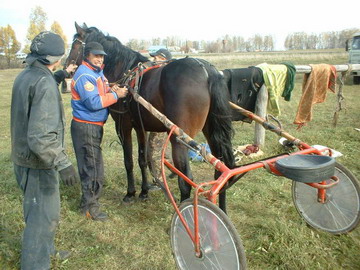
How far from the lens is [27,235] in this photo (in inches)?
97.0

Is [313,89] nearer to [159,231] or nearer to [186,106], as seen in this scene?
[186,106]

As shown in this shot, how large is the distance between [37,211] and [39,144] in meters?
0.65

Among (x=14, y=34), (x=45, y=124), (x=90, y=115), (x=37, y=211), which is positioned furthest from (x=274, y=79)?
(x=14, y=34)

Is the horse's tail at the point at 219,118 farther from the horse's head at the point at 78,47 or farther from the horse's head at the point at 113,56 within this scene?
the horse's head at the point at 78,47

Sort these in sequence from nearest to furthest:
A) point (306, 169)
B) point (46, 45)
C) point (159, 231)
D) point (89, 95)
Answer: point (306, 169) → point (46, 45) → point (89, 95) → point (159, 231)

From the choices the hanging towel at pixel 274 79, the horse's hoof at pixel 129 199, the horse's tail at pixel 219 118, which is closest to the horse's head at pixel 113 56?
the horse's tail at pixel 219 118

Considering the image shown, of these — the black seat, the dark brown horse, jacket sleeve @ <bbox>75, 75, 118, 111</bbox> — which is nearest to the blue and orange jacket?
jacket sleeve @ <bbox>75, 75, 118, 111</bbox>

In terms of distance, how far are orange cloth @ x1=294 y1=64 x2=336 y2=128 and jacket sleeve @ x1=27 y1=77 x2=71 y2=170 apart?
4.74 metres

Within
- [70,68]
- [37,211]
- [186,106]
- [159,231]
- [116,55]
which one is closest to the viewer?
[37,211]

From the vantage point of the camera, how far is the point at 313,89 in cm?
568

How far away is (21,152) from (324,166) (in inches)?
92.2

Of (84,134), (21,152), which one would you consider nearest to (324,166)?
(21,152)

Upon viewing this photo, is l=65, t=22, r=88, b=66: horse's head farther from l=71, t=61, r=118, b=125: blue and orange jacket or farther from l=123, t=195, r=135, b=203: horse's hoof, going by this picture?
l=123, t=195, r=135, b=203: horse's hoof

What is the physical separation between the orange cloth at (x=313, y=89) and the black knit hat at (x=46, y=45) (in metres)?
4.69
